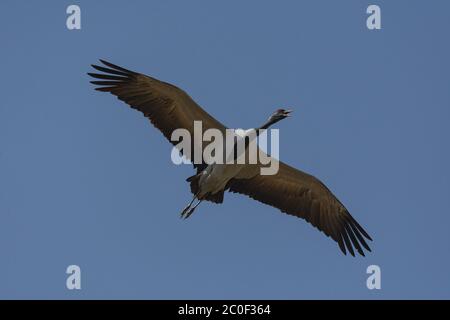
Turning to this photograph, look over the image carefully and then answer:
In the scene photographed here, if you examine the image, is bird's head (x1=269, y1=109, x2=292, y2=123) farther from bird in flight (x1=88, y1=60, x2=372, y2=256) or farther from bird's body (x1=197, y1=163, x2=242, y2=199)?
bird's body (x1=197, y1=163, x2=242, y2=199)

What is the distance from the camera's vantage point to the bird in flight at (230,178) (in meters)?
19.4

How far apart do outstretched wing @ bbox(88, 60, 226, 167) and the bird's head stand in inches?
43.4

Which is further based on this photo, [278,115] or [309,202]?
[309,202]

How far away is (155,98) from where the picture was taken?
19.5 metres

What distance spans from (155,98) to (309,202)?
4.56 m

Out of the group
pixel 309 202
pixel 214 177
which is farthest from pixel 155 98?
pixel 309 202

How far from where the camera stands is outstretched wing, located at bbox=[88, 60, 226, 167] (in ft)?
63.3

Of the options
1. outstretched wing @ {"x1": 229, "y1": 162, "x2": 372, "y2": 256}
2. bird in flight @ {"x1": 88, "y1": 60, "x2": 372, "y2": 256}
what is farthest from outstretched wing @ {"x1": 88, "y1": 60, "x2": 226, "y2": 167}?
outstretched wing @ {"x1": 229, "y1": 162, "x2": 372, "y2": 256}

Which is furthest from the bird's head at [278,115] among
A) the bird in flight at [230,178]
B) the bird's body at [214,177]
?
the bird's body at [214,177]

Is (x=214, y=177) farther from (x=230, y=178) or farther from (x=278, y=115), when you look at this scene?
(x=278, y=115)

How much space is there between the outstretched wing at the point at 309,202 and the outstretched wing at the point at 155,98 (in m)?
1.94

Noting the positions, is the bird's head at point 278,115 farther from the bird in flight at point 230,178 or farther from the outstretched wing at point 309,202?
the outstretched wing at point 309,202

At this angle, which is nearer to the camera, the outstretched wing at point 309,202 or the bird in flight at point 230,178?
the bird in flight at point 230,178

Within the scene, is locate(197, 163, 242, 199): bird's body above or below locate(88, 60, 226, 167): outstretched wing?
below
